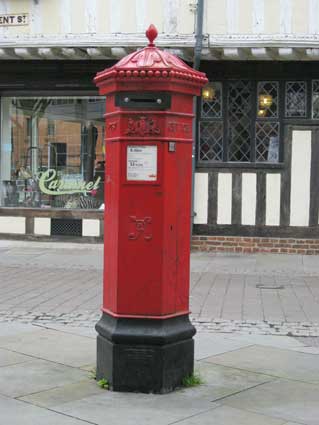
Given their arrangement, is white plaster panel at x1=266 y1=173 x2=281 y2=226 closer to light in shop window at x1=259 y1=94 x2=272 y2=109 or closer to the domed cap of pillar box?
light in shop window at x1=259 y1=94 x2=272 y2=109

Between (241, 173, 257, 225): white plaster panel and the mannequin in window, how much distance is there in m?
3.46

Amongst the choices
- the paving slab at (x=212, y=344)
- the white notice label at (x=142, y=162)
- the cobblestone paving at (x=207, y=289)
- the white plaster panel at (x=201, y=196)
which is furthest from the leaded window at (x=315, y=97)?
the white notice label at (x=142, y=162)

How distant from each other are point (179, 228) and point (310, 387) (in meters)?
1.62

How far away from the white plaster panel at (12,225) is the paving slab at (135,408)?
32.6 ft

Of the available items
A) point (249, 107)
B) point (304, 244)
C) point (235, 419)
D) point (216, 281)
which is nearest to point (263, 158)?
point (249, 107)

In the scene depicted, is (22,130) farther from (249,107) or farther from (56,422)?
(56,422)

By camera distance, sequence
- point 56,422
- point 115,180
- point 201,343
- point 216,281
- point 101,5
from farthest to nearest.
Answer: point 101,5
point 216,281
point 201,343
point 115,180
point 56,422

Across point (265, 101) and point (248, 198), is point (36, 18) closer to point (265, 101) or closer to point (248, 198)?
point (265, 101)

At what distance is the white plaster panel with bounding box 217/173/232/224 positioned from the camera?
1298 centimetres

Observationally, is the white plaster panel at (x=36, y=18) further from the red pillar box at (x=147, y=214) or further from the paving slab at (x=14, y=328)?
the red pillar box at (x=147, y=214)

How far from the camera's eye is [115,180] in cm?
482

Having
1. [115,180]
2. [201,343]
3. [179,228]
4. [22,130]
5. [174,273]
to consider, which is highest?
[22,130]

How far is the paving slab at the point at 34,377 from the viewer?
4820 millimetres

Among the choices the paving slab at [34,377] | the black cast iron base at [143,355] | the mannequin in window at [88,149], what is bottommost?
the paving slab at [34,377]
